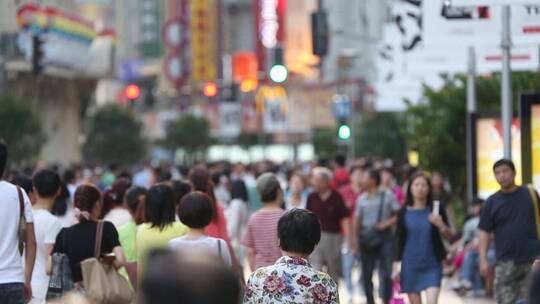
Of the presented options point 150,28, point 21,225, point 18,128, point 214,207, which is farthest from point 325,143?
point 150,28

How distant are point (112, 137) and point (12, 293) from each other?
7100 centimetres

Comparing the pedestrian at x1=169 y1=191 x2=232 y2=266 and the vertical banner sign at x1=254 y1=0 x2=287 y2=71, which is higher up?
the vertical banner sign at x1=254 y1=0 x2=287 y2=71

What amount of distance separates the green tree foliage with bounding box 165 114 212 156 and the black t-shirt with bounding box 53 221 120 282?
86.2 meters

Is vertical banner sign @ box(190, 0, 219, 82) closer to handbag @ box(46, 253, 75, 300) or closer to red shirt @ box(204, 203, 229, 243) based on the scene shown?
red shirt @ box(204, 203, 229, 243)

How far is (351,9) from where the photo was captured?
8688cm

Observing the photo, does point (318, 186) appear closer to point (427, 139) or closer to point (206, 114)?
point (427, 139)

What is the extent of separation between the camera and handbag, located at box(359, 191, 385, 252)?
625 inches

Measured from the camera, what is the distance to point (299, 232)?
7320 mm

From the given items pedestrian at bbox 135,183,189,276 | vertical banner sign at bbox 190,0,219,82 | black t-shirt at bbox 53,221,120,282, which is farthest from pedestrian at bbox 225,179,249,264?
vertical banner sign at bbox 190,0,219,82

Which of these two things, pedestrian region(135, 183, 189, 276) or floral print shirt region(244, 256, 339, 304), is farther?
pedestrian region(135, 183, 189, 276)

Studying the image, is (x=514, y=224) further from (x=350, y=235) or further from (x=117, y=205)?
(x=350, y=235)

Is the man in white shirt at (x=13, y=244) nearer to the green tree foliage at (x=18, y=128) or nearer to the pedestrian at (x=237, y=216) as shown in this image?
the pedestrian at (x=237, y=216)

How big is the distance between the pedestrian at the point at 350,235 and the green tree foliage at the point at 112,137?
193 ft

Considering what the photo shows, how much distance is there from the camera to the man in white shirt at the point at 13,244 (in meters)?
8.73
